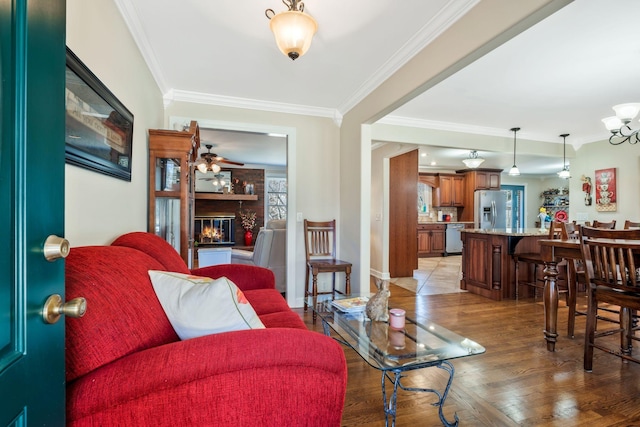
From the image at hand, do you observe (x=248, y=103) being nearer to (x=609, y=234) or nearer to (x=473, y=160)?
(x=609, y=234)


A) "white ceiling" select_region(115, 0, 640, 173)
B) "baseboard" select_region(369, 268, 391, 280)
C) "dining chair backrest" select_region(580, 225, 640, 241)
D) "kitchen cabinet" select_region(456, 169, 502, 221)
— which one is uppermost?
"white ceiling" select_region(115, 0, 640, 173)

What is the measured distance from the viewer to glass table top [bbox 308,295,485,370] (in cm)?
143

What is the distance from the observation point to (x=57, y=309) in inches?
25.1

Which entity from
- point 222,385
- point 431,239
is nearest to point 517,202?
point 431,239

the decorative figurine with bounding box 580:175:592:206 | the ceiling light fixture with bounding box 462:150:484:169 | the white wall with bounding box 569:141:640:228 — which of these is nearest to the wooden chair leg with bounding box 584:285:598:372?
the white wall with bounding box 569:141:640:228

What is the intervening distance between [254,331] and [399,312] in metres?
1.05

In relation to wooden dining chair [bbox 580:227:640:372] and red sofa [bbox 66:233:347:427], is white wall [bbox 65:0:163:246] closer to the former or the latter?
red sofa [bbox 66:233:347:427]

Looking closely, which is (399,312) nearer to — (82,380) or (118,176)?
(82,380)

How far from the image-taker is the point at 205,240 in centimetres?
769

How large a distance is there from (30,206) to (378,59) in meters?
2.54

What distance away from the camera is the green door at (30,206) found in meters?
0.54

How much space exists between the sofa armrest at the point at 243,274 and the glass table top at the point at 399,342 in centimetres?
60

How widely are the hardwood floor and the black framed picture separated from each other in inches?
70.5

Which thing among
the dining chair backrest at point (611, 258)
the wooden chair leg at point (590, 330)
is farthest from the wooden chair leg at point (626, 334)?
the dining chair backrest at point (611, 258)
